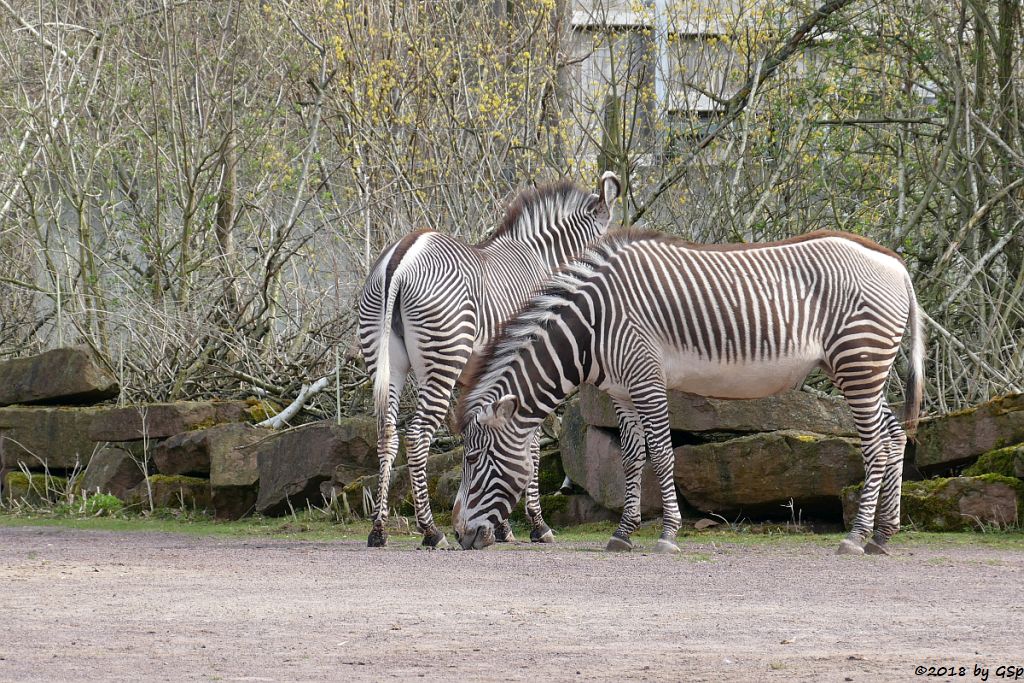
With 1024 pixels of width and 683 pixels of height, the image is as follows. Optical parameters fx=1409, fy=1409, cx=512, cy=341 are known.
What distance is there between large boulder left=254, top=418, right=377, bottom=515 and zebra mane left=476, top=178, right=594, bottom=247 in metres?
2.24

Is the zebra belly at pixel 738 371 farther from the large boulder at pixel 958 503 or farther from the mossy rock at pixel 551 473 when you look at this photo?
the mossy rock at pixel 551 473

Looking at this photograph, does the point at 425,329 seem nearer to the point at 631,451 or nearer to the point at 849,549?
the point at 631,451

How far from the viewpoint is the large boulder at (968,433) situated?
10.3m

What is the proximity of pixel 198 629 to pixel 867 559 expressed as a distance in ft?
14.4

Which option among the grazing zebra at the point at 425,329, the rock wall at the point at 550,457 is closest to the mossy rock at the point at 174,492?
the rock wall at the point at 550,457

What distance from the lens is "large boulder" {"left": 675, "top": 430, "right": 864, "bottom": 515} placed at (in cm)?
1034

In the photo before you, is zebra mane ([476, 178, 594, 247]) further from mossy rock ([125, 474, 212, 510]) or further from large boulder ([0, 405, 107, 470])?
large boulder ([0, 405, 107, 470])

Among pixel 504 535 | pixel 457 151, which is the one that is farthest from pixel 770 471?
pixel 457 151

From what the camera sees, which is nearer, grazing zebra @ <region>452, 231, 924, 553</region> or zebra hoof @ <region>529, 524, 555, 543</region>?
grazing zebra @ <region>452, 231, 924, 553</region>

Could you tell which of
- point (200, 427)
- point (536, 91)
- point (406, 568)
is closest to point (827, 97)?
point (536, 91)

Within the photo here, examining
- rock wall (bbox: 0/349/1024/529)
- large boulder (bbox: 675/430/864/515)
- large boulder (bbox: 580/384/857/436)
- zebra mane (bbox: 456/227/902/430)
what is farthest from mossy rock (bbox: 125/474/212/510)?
large boulder (bbox: 675/430/864/515)

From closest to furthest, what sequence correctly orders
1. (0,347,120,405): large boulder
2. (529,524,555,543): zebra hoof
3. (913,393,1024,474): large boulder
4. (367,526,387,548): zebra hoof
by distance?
(367,526,387,548): zebra hoof, (913,393,1024,474): large boulder, (529,524,555,543): zebra hoof, (0,347,120,405): large boulder

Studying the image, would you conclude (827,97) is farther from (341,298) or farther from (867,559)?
(867,559)

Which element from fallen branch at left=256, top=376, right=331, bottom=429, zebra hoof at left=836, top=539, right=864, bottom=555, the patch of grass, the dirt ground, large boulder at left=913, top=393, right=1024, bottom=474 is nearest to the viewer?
the dirt ground
